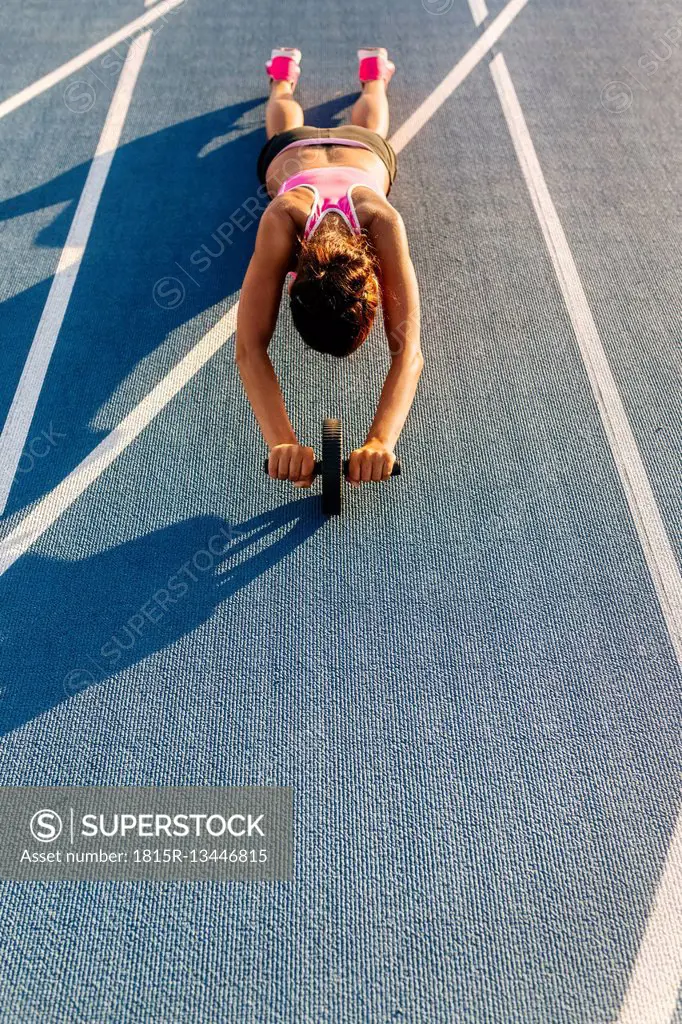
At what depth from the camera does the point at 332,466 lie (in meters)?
2.44

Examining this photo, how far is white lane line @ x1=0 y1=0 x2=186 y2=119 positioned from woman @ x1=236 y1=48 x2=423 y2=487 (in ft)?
7.11

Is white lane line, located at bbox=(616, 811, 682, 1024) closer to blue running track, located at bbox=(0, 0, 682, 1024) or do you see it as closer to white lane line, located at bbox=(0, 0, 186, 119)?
blue running track, located at bbox=(0, 0, 682, 1024)

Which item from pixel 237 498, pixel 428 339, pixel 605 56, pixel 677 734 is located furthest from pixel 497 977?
pixel 605 56

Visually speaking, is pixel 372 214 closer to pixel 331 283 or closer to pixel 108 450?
pixel 331 283

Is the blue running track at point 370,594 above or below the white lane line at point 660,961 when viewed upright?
above

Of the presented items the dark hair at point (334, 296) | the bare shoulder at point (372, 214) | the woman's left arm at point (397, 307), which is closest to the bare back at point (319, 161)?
the bare shoulder at point (372, 214)

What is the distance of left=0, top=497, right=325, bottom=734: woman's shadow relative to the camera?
95.3 inches

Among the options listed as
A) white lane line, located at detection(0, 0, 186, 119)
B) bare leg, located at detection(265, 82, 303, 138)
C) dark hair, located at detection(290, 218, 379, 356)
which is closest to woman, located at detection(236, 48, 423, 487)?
dark hair, located at detection(290, 218, 379, 356)

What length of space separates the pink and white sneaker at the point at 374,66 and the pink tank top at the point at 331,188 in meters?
1.42

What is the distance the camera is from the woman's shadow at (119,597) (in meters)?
2.42

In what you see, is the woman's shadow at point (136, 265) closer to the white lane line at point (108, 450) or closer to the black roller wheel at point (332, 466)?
the white lane line at point (108, 450)

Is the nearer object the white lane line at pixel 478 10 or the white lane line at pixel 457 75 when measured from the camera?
the white lane line at pixel 457 75

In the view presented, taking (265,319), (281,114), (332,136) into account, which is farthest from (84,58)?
(265,319)

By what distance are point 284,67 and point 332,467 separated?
2806 millimetres
